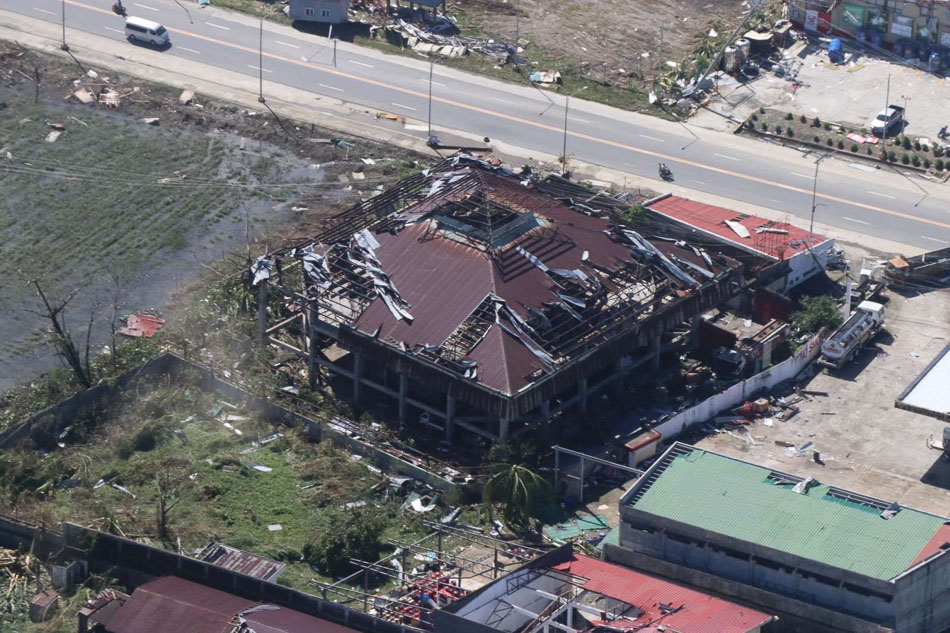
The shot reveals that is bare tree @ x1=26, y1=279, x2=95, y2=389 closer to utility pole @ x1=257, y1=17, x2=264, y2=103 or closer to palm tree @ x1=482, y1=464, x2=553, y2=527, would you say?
palm tree @ x1=482, y1=464, x2=553, y2=527

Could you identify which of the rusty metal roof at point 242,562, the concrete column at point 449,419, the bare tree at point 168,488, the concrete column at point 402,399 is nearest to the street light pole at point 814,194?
the concrete column at point 449,419

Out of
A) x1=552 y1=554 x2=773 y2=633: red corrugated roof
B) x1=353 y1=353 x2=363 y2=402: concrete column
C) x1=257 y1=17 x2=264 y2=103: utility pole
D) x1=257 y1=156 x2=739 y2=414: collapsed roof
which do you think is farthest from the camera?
x1=257 y1=17 x2=264 y2=103: utility pole

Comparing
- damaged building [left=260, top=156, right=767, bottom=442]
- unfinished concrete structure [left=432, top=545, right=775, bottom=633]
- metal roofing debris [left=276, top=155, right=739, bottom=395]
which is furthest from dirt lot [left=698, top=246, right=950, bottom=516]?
unfinished concrete structure [left=432, top=545, right=775, bottom=633]

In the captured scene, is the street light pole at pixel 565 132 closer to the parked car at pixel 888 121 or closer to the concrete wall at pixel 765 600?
the parked car at pixel 888 121

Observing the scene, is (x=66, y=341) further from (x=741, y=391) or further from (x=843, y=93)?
(x=843, y=93)

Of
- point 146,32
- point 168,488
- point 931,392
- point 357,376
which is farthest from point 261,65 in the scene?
point 931,392

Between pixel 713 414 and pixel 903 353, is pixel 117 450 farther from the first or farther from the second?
pixel 903 353
